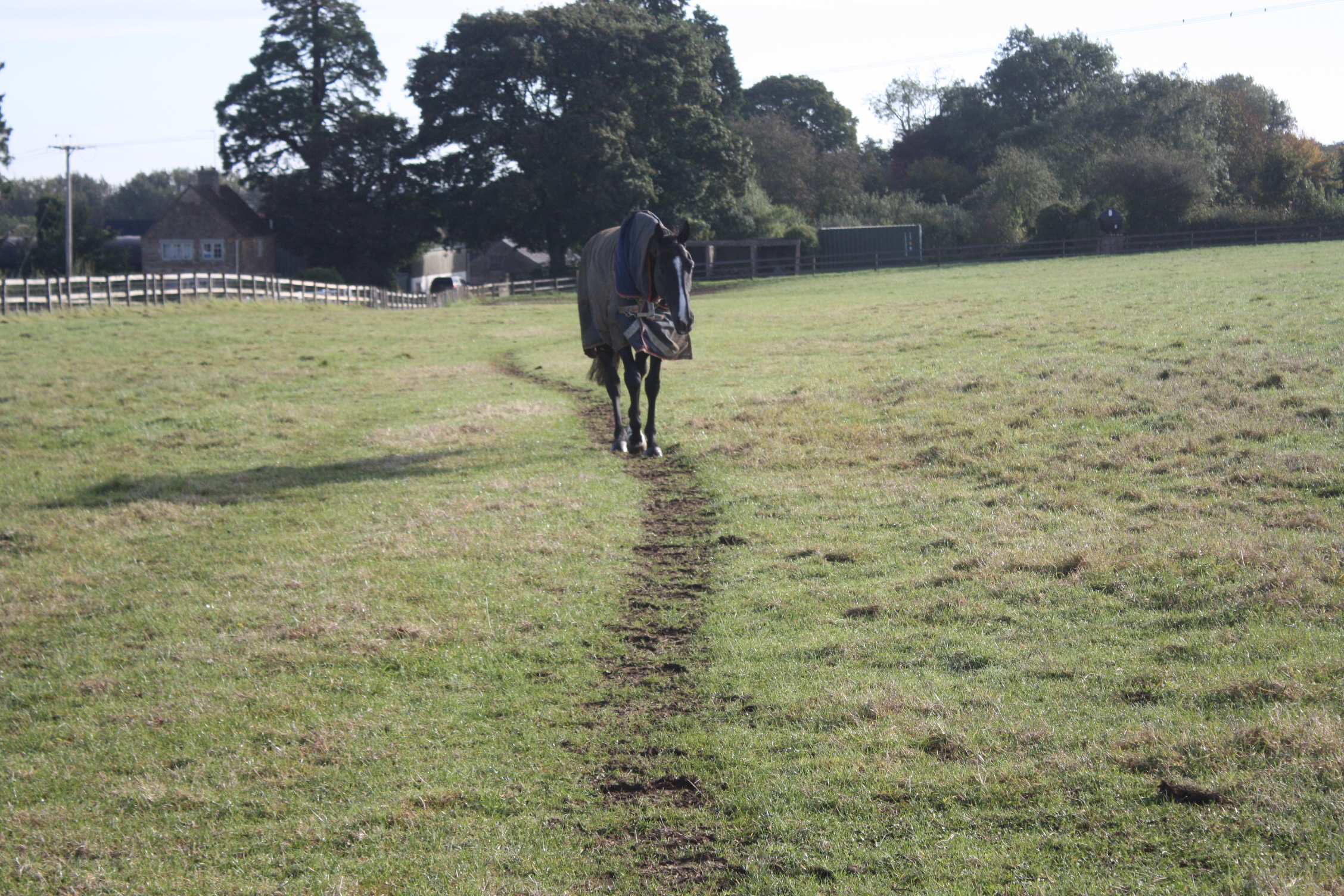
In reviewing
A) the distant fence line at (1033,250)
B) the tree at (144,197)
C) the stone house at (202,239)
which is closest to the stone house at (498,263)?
the stone house at (202,239)

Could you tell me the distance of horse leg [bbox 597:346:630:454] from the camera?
11.4 m

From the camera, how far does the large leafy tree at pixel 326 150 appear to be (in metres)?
55.2

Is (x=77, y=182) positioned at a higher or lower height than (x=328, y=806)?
higher

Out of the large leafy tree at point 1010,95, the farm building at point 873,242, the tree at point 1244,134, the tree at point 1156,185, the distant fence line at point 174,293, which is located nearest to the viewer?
the distant fence line at point 174,293

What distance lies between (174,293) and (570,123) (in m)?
23.0

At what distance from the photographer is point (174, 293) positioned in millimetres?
33469

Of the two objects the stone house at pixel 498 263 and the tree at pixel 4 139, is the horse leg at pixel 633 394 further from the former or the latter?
the stone house at pixel 498 263

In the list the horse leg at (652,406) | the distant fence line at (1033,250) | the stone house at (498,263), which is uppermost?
the stone house at (498,263)

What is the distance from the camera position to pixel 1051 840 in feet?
11.6

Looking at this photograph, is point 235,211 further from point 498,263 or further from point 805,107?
point 805,107

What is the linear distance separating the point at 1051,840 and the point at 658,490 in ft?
21.2

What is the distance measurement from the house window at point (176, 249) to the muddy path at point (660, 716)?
63606 millimetres

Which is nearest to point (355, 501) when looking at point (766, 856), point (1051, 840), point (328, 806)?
point (328, 806)

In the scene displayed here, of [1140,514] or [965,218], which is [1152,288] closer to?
[1140,514]
